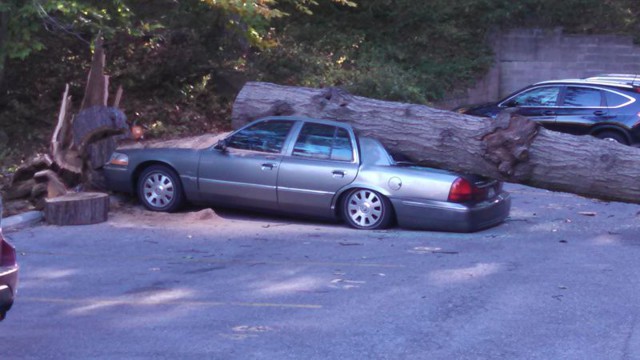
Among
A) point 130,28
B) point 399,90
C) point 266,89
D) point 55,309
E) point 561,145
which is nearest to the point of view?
point 55,309

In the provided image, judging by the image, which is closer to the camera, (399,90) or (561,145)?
(561,145)

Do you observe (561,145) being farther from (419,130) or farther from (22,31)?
(22,31)

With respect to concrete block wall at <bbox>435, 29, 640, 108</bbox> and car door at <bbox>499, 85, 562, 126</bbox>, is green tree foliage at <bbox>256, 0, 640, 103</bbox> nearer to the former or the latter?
concrete block wall at <bbox>435, 29, 640, 108</bbox>

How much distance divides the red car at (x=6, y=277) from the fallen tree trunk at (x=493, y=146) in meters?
6.25

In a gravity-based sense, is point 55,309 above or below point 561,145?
below

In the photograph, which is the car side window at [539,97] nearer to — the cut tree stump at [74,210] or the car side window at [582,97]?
the car side window at [582,97]

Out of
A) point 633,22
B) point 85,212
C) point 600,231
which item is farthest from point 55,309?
point 633,22

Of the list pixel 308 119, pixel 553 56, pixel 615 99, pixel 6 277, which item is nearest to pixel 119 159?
pixel 308 119

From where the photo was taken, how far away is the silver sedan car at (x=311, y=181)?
11.8 metres

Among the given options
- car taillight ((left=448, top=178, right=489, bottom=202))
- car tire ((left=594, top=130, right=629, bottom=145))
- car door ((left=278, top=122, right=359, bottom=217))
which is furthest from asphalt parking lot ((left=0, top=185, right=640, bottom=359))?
car tire ((left=594, top=130, right=629, bottom=145))

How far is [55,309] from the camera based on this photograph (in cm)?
805

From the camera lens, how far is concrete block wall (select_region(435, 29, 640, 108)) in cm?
2584

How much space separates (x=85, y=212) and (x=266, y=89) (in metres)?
2.93

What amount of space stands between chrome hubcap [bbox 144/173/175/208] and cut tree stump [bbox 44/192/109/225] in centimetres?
85
